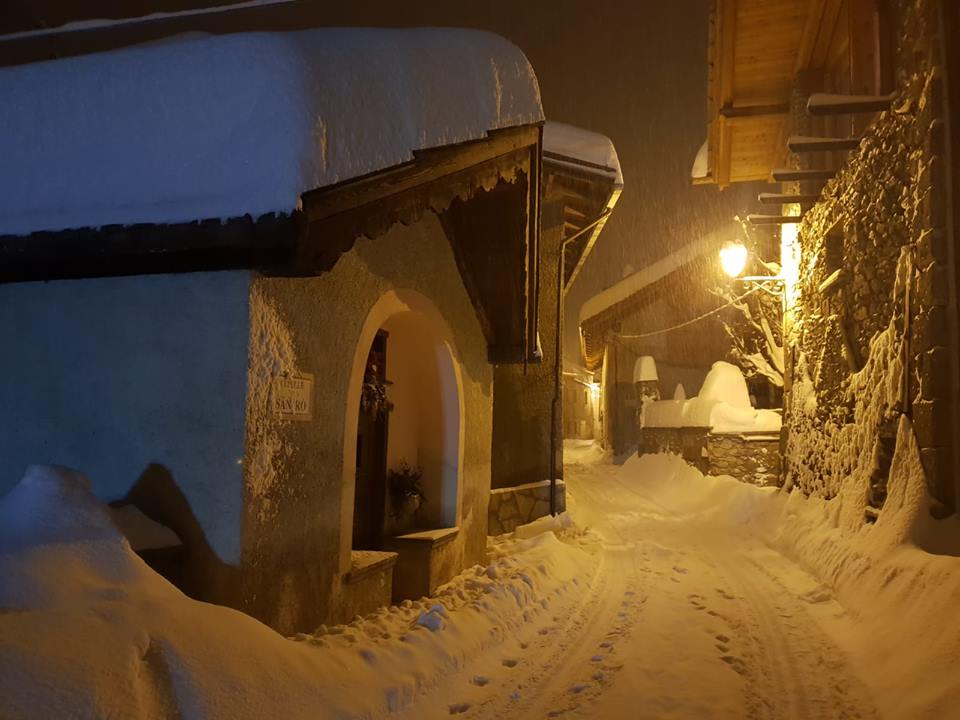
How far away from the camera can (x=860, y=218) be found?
322 inches

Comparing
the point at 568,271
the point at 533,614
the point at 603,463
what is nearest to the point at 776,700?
the point at 533,614

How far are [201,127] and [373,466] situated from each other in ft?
13.2

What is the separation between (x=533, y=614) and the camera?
20.6 feet

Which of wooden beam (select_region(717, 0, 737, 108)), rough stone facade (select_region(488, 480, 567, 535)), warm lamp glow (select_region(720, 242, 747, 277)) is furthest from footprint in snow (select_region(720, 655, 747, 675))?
wooden beam (select_region(717, 0, 737, 108))

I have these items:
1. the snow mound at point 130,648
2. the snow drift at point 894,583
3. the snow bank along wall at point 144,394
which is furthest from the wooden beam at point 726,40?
the snow mound at point 130,648

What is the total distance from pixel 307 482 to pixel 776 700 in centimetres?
316

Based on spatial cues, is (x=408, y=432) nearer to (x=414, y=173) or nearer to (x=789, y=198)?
(x=414, y=173)

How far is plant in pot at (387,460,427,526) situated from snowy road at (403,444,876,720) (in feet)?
5.75

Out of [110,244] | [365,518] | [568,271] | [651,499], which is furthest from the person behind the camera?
[651,499]

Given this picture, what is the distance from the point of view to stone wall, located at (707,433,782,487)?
1555cm

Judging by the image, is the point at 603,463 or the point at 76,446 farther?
the point at 603,463

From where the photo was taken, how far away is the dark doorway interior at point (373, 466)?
7289mm

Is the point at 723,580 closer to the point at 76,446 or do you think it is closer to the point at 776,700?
the point at 776,700

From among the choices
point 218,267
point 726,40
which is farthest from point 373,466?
point 726,40
